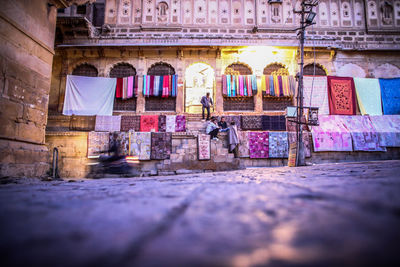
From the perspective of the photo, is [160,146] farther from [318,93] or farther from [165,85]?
[318,93]

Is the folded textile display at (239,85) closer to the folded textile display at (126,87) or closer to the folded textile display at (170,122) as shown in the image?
the folded textile display at (170,122)

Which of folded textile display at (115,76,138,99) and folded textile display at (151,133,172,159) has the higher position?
folded textile display at (115,76,138,99)

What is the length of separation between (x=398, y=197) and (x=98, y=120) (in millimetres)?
12222

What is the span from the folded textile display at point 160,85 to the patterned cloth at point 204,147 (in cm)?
528

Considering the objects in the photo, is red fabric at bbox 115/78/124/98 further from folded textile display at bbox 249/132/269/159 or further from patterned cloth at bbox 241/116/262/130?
folded textile display at bbox 249/132/269/159

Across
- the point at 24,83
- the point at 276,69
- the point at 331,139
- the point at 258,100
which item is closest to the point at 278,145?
the point at 331,139

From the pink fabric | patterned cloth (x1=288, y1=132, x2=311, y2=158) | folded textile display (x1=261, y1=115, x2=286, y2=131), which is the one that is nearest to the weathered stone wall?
the pink fabric

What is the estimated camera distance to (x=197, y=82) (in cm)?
1412

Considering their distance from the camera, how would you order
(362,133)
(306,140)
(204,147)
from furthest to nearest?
(362,133)
(306,140)
(204,147)

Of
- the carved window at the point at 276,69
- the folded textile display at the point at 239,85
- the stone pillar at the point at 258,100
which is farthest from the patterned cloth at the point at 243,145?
the carved window at the point at 276,69

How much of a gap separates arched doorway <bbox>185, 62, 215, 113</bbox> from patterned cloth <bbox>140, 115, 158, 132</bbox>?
2929 millimetres

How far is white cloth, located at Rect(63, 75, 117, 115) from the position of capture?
1181 cm

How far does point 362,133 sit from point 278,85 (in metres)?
4.69

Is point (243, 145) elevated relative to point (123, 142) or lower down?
lower down
